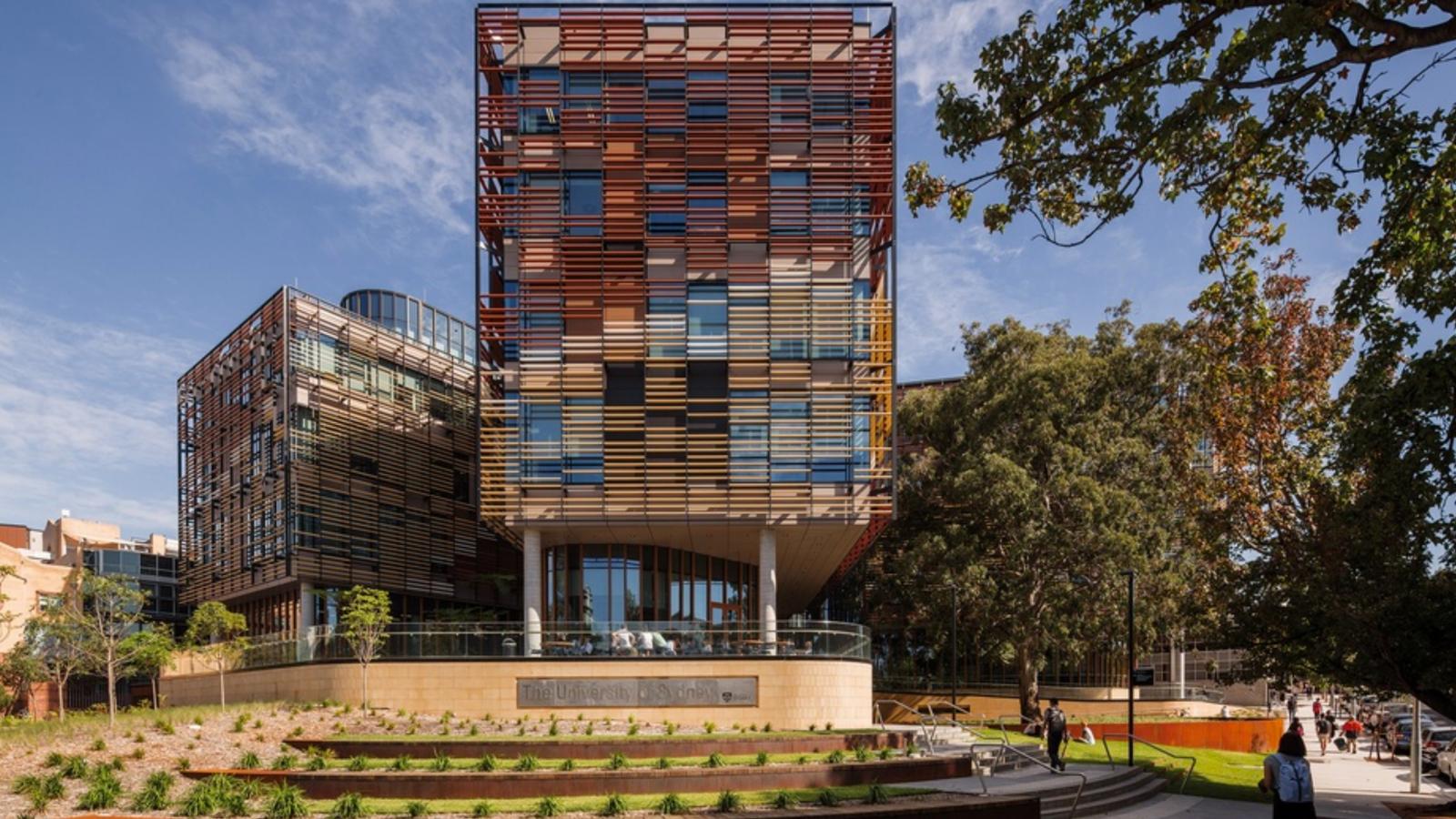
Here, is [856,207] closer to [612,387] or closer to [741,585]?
[612,387]

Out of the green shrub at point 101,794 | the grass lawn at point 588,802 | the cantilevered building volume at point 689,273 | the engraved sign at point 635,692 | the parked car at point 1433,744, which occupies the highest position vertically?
the cantilevered building volume at point 689,273

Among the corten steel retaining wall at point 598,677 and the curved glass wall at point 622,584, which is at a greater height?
the curved glass wall at point 622,584

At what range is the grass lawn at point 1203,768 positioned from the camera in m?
23.2

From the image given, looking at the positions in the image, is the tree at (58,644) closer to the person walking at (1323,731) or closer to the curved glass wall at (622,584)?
the curved glass wall at (622,584)

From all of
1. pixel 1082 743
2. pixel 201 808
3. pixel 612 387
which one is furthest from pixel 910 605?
pixel 201 808

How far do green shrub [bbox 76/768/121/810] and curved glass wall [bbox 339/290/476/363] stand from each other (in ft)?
160

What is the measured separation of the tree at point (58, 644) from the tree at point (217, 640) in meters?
3.73

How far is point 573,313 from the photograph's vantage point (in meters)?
34.1

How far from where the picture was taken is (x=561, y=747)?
21578 mm

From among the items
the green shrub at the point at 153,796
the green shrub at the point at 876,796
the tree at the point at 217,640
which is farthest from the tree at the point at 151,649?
the green shrub at the point at 876,796

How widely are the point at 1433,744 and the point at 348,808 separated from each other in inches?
1455

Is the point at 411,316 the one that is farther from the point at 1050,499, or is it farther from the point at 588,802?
the point at 588,802

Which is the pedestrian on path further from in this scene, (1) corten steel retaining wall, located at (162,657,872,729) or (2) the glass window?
(2) the glass window

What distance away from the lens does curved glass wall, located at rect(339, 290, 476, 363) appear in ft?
210
